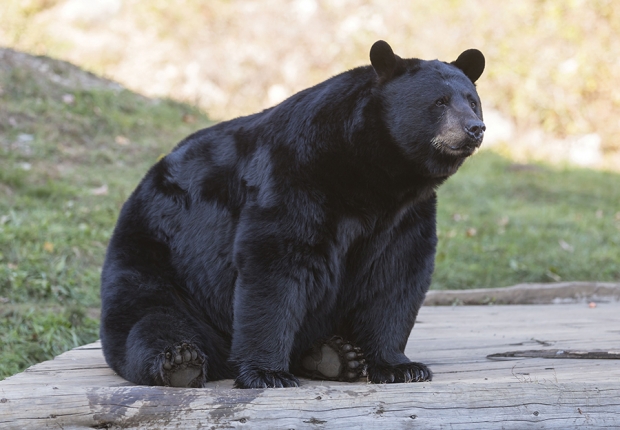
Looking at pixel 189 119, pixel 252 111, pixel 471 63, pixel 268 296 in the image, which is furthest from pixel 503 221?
pixel 252 111

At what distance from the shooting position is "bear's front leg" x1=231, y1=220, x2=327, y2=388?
9.64 feet

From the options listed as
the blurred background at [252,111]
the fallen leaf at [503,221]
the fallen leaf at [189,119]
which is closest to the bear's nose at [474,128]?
the blurred background at [252,111]

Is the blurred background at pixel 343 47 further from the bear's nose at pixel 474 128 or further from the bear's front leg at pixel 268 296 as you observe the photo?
the bear's nose at pixel 474 128

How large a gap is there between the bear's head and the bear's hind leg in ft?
2.74

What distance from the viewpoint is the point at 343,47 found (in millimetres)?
14352

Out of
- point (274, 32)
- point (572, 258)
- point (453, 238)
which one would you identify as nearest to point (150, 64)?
point (274, 32)

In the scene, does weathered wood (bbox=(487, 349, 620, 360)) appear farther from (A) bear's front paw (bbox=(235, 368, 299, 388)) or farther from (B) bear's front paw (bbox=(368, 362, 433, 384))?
(A) bear's front paw (bbox=(235, 368, 299, 388))

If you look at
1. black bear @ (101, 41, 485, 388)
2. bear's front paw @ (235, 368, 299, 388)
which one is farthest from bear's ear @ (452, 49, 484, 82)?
bear's front paw @ (235, 368, 299, 388)

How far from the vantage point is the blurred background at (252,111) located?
593 cm

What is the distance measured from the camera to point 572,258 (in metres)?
6.72

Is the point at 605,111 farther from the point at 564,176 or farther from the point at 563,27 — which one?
the point at 564,176

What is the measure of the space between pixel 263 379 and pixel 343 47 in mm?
12088

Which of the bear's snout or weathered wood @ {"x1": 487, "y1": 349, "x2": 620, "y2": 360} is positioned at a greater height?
the bear's snout

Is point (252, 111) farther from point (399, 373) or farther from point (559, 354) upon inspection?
point (399, 373)
